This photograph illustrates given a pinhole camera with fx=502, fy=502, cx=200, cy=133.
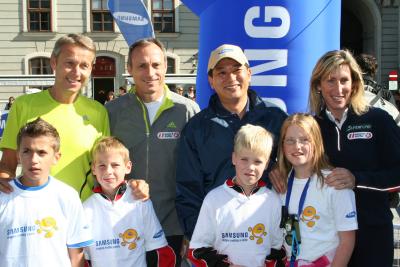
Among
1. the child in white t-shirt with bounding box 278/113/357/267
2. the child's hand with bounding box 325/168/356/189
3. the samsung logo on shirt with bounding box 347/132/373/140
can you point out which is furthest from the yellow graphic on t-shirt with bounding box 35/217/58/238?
the samsung logo on shirt with bounding box 347/132/373/140

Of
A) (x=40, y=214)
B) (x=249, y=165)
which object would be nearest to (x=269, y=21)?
(x=249, y=165)

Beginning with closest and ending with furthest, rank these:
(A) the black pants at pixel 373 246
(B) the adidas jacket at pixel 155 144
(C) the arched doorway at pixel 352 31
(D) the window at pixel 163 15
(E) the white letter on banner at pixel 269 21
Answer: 1. (A) the black pants at pixel 373 246
2. (B) the adidas jacket at pixel 155 144
3. (E) the white letter on banner at pixel 269 21
4. (D) the window at pixel 163 15
5. (C) the arched doorway at pixel 352 31

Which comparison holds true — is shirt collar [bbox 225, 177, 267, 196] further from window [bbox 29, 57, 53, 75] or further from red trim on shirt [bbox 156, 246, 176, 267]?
window [bbox 29, 57, 53, 75]

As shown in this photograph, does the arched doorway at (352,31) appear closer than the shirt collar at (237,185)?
No

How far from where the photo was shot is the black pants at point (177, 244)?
10.3 ft

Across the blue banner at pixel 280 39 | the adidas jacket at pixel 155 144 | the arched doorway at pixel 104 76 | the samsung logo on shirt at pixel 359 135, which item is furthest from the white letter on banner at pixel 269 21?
the arched doorway at pixel 104 76

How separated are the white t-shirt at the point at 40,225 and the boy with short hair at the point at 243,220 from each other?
62 centimetres

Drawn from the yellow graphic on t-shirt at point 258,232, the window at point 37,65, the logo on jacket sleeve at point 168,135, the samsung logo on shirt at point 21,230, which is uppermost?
the window at point 37,65

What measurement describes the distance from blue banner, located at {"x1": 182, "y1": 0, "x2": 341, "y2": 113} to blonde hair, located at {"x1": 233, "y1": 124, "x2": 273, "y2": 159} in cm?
104

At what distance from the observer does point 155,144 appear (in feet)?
9.91

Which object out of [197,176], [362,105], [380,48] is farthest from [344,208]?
[380,48]

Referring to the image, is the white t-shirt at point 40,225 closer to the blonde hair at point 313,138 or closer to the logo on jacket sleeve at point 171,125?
the logo on jacket sleeve at point 171,125

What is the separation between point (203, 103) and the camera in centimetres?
392

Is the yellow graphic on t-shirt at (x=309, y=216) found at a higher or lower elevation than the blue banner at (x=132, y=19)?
lower
